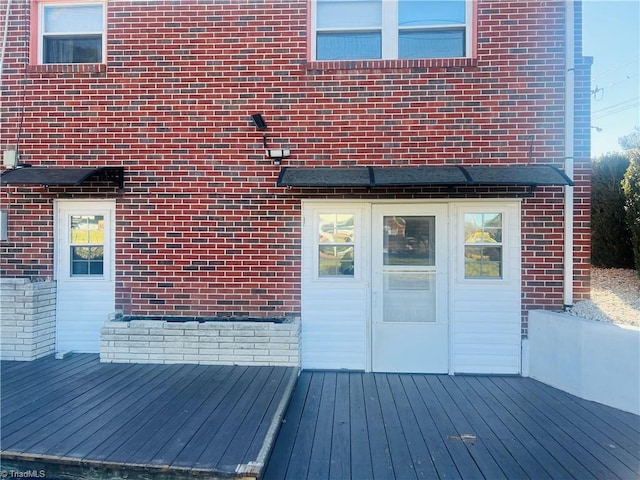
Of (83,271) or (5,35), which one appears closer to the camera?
(5,35)

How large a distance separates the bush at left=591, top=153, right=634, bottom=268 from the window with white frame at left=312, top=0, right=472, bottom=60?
458 cm

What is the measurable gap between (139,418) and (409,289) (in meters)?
3.24

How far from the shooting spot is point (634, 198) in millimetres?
6137

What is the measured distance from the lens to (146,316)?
4.79 meters

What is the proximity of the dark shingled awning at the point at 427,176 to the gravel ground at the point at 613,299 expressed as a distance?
1.53 m

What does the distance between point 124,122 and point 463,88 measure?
443cm

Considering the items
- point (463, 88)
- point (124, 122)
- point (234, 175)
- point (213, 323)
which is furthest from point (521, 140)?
point (124, 122)

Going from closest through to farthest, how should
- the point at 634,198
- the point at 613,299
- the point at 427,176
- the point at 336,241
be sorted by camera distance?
the point at 427,176 → the point at 336,241 → the point at 613,299 → the point at 634,198

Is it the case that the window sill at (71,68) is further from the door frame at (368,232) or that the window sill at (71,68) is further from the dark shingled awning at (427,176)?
the door frame at (368,232)

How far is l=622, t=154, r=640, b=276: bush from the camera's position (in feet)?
19.7

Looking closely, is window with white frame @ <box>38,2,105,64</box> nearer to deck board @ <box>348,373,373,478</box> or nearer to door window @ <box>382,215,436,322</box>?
door window @ <box>382,215,436,322</box>

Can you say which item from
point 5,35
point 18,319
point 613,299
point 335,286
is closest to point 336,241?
point 335,286

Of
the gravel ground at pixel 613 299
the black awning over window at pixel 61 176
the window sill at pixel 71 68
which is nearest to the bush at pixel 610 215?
the gravel ground at pixel 613 299

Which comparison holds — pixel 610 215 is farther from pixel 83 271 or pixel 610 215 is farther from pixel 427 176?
pixel 83 271
